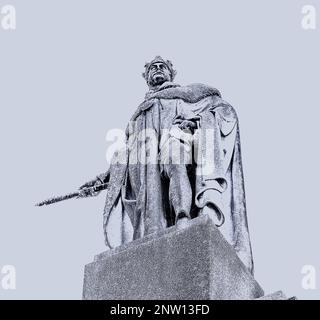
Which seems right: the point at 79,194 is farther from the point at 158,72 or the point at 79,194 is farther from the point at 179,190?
the point at 179,190

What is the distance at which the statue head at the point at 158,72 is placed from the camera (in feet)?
34.6

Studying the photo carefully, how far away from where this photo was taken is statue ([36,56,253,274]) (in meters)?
8.85

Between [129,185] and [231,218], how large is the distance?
1334 millimetres

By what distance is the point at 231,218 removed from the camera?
9062mm

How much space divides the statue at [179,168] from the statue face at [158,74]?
4.4 inches

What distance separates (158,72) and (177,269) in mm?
3377

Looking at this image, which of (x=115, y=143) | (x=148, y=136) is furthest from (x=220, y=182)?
(x=115, y=143)

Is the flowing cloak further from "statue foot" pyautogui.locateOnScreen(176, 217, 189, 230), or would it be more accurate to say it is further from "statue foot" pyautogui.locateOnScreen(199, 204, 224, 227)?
"statue foot" pyautogui.locateOnScreen(176, 217, 189, 230)

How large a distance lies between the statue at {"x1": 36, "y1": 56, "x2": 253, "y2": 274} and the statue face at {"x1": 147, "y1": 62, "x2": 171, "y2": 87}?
→ 0.11 meters

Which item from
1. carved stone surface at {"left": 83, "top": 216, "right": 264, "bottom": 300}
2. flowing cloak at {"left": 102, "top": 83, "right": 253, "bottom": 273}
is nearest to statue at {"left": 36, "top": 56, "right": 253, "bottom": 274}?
flowing cloak at {"left": 102, "top": 83, "right": 253, "bottom": 273}

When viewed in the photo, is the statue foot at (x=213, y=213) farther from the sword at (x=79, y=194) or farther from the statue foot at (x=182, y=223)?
the sword at (x=79, y=194)
